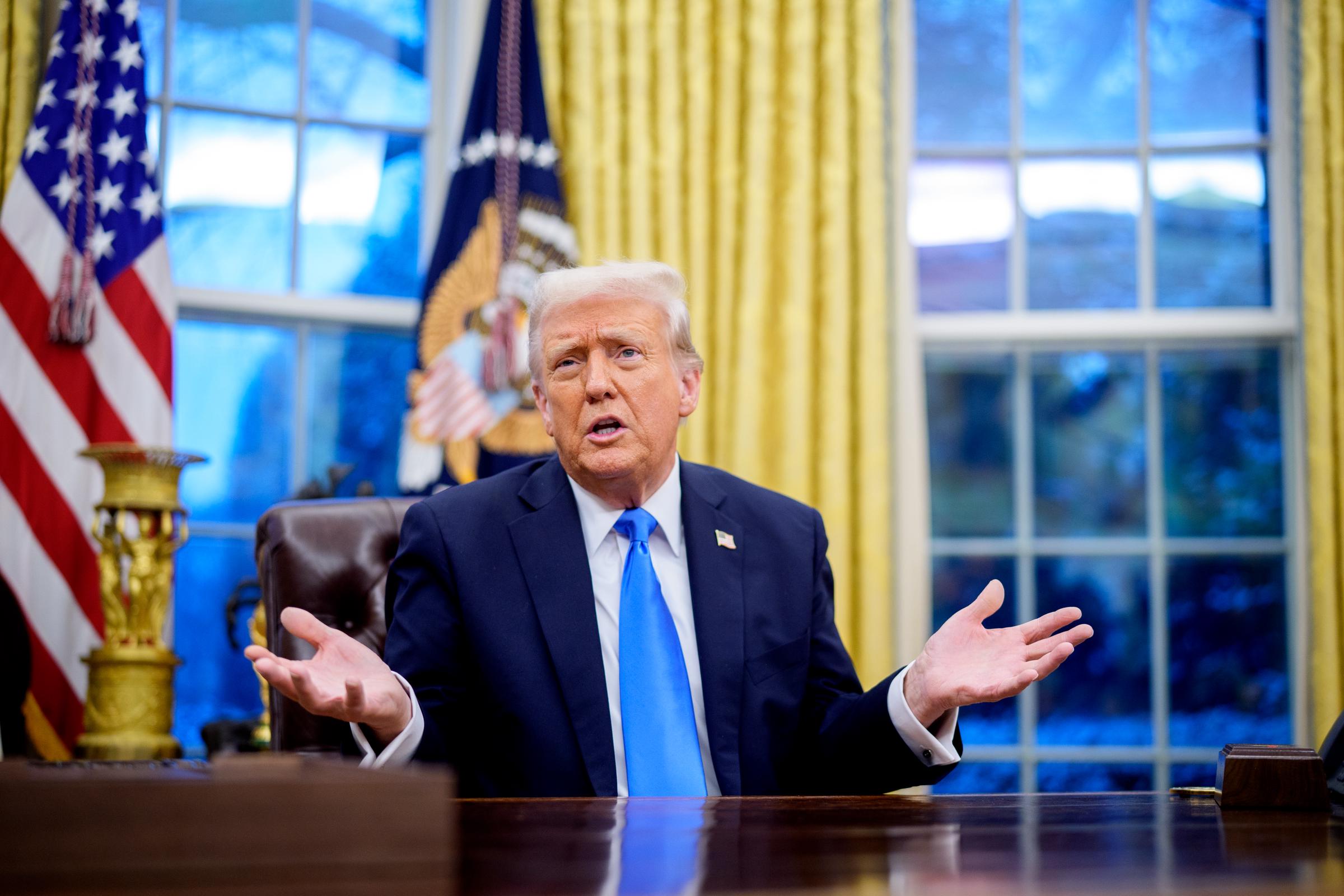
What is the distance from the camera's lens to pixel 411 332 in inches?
138

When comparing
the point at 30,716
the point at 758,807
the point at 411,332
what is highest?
the point at 411,332

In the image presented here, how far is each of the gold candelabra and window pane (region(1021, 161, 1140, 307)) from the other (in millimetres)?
2351

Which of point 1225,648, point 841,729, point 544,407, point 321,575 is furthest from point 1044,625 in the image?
point 1225,648

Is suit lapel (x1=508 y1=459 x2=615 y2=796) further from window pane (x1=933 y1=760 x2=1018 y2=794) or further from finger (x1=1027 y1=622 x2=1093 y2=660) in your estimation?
window pane (x1=933 y1=760 x2=1018 y2=794)

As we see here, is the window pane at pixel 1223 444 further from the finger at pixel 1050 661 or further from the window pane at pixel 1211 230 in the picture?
the finger at pixel 1050 661

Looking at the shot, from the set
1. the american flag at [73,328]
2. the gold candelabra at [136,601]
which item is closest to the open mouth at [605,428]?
the gold candelabra at [136,601]

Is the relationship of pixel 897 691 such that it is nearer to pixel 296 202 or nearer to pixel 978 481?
pixel 978 481

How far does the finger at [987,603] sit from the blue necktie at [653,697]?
1.38ft

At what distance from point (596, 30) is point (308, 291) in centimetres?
105

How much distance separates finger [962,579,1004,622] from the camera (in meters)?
1.52

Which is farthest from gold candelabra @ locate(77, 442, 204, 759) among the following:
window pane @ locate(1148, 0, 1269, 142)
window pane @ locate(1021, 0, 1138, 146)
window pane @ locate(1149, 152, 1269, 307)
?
window pane @ locate(1148, 0, 1269, 142)

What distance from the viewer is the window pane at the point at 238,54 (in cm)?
336

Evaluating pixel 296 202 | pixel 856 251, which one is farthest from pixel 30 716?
pixel 856 251

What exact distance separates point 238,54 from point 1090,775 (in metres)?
3.05
